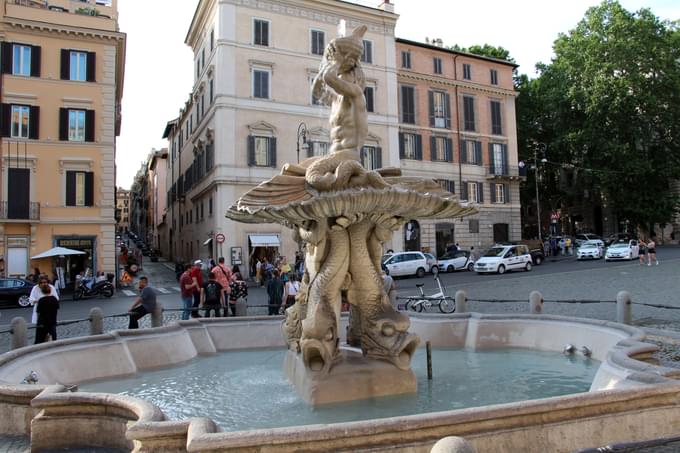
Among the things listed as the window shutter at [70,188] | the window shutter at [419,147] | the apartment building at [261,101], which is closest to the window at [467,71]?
the window shutter at [419,147]

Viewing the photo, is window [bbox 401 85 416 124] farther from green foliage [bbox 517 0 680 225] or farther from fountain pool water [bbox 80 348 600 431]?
fountain pool water [bbox 80 348 600 431]

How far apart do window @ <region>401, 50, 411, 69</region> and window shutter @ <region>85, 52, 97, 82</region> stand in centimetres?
1949

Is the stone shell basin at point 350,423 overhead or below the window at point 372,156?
below

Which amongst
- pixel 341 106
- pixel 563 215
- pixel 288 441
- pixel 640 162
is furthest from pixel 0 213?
pixel 563 215

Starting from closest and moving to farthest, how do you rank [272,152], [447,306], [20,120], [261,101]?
[447,306] → [20,120] → [261,101] → [272,152]

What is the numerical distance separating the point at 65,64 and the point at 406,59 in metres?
21.3

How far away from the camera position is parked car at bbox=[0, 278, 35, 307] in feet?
66.2

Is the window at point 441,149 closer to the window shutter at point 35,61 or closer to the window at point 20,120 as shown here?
the window shutter at point 35,61

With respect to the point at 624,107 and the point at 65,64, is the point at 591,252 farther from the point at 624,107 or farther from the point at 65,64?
the point at 65,64

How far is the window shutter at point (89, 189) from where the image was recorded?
88.8 feet

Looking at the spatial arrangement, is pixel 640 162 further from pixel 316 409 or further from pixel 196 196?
pixel 316 409

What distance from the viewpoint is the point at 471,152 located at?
132ft

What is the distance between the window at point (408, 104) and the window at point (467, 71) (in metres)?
4.94

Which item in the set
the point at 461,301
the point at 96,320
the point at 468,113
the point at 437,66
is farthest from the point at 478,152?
the point at 96,320
